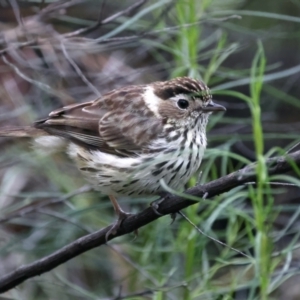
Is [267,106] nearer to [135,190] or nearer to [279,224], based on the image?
[279,224]

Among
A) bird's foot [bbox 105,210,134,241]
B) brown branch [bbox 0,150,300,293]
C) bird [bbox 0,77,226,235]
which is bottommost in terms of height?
brown branch [bbox 0,150,300,293]

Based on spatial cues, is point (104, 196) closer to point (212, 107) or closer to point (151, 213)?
point (212, 107)

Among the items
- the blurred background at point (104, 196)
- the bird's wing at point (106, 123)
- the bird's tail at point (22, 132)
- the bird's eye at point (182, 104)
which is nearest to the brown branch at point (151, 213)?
the blurred background at point (104, 196)

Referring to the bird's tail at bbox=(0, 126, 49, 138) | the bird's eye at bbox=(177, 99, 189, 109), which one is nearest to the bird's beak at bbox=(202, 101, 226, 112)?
the bird's eye at bbox=(177, 99, 189, 109)

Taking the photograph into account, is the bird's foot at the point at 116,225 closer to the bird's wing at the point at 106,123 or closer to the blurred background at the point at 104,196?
the blurred background at the point at 104,196

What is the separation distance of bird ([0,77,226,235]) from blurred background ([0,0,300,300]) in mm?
147

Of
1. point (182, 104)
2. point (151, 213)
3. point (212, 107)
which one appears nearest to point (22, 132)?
point (182, 104)

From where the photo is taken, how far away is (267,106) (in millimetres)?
6367

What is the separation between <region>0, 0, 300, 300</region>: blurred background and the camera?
13.7ft

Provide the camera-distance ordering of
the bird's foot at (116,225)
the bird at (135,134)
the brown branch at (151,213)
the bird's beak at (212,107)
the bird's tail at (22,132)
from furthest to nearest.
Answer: the bird's tail at (22,132) → the bird's beak at (212,107) → the bird at (135,134) → the bird's foot at (116,225) → the brown branch at (151,213)

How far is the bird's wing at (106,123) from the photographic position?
4.34 meters

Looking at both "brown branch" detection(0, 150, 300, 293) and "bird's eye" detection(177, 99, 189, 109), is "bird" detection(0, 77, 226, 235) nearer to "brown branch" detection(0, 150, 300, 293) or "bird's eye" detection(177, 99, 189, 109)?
"bird's eye" detection(177, 99, 189, 109)

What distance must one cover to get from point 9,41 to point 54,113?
550mm

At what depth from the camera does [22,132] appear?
4598mm
